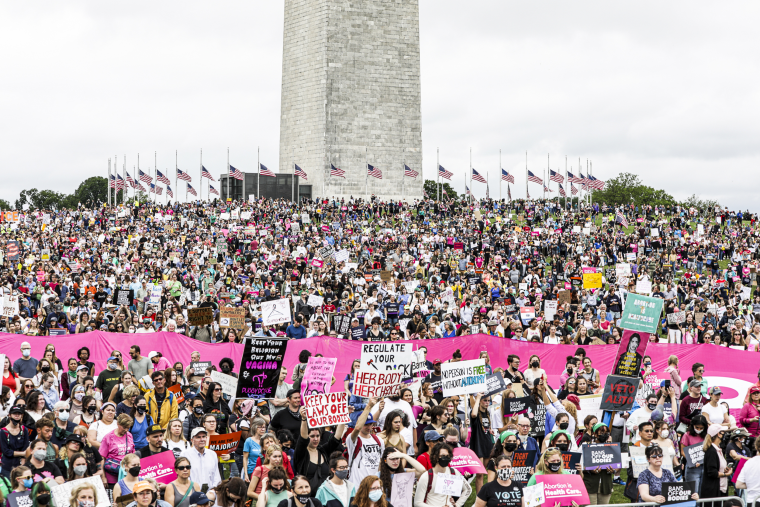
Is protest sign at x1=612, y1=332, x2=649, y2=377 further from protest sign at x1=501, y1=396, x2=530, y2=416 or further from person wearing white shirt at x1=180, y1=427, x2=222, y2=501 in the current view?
person wearing white shirt at x1=180, y1=427, x2=222, y2=501

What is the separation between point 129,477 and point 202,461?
0.93 metres

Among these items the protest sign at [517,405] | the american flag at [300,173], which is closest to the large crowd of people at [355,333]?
the protest sign at [517,405]

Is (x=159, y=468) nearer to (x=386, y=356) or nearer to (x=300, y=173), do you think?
(x=386, y=356)

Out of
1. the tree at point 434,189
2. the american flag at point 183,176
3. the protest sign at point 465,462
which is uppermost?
the tree at point 434,189

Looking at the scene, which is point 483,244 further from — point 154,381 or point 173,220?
point 154,381

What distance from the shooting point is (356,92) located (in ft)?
194

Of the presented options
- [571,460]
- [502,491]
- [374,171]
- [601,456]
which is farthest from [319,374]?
[374,171]

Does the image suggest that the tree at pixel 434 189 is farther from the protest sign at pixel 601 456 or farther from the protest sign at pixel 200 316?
the protest sign at pixel 601 456

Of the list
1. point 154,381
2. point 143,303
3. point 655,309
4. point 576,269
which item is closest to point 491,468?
point 154,381

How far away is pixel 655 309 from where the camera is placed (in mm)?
14414

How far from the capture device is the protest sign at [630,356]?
14.0 m

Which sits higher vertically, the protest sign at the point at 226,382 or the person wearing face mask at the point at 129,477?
the protest sign at the point at 226,382

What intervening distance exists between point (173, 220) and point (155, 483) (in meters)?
Result: 39.9

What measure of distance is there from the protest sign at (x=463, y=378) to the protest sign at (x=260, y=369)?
218 cm
